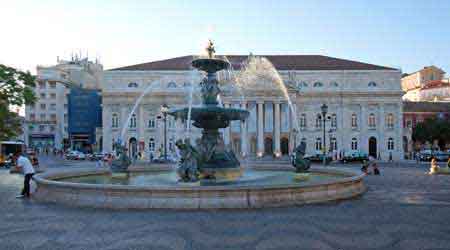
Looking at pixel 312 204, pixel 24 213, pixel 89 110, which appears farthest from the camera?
pixel 89 110

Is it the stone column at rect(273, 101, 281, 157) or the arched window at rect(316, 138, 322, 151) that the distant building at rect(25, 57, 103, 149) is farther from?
the arched window at rect(316, 138, 322, 151)

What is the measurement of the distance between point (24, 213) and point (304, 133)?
52.5 m

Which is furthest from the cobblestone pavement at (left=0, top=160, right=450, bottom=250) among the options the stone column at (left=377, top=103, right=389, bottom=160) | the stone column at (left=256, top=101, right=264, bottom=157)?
the stone column at (left=377, top=103, right=389, bottom=160)

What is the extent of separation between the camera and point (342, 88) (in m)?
58.4

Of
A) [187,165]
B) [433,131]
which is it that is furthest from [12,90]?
[433,131]

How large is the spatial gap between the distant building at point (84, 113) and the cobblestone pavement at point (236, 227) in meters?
57.0

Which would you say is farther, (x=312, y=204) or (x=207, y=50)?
(x=207, y=50)

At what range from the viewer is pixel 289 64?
5950 centimetres

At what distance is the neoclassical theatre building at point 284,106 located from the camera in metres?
57.3

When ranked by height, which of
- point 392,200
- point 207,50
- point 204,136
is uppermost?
point 207,50

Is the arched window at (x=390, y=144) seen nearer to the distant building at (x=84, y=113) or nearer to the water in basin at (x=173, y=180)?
the distant building at (x=84, y=113)

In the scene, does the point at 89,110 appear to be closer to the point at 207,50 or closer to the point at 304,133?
the point at 304,133

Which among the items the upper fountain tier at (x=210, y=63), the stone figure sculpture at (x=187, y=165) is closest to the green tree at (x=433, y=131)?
the upper fountain tier at (x=210, y=63)

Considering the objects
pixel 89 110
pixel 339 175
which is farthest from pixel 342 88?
pixel 339 175
